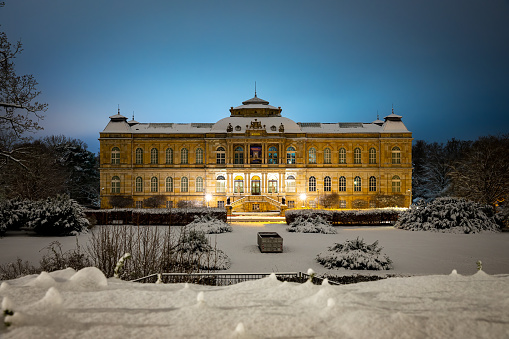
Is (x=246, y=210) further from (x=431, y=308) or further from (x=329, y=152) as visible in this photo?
(x=431, y=308)

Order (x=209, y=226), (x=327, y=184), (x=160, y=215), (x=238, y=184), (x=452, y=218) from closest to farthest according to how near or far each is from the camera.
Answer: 1. (x=209, y=226)
2. (x=452, y=218)
3. (x=160, y=215)
4. (x=238, y=184)
5. (x=327, y=184)

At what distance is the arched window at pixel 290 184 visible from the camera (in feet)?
163

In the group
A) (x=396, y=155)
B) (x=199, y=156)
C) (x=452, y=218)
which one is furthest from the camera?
(x=396, y=155)

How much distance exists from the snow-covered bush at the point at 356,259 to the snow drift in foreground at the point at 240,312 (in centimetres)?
1116

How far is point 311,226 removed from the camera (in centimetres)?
2527

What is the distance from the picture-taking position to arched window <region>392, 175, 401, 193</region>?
51.1 m

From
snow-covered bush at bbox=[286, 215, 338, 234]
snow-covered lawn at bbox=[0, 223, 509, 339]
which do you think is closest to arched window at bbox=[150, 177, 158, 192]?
snow-covered bush at bbox=[286, 215, 338, 234]

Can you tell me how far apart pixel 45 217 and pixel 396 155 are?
45.4 metres

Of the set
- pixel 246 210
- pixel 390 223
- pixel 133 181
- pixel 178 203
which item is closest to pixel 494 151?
pixel 390 223

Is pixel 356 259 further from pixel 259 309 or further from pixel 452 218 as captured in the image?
pixel 452 218

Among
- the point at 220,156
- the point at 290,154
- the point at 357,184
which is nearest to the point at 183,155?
the point at 220,156

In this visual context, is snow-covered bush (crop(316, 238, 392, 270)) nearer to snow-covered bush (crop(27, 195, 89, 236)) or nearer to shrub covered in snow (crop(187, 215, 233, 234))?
shrub covered in snow (crop(187, 215, 233, 234))

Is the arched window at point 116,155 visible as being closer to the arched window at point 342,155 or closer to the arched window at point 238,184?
the arched window at point 238,184

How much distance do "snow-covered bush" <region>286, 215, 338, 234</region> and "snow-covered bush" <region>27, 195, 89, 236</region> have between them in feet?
47.8
